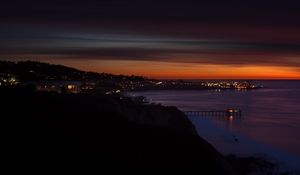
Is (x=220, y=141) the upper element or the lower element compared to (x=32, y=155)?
lower

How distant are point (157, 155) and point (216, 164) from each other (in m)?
2.59

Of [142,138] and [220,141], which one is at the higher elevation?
[142,138]

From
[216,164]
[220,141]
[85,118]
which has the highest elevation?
[85,118]

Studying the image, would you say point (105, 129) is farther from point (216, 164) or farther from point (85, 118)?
point (216, 164)

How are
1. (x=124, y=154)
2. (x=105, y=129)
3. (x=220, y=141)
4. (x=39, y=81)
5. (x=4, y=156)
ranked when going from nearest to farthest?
1. (x=4, y=156)
2. (x=124, y=154)
3. (x=105, y=129)
4. (x=220, y=141)
5. (x=39, y=81)

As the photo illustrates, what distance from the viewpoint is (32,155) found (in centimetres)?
1586

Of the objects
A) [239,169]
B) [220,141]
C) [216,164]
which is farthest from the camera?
[220,141]

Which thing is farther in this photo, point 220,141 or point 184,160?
point 220,141

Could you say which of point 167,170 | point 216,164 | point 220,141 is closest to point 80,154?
point 167,170

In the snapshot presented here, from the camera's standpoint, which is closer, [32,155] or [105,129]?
[32,155]

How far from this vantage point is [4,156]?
15391 mm

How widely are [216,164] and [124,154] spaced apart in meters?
3.93

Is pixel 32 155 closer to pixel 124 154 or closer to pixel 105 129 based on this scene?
pixel 124 154

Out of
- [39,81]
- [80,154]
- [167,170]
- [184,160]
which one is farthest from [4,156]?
[39,81]
